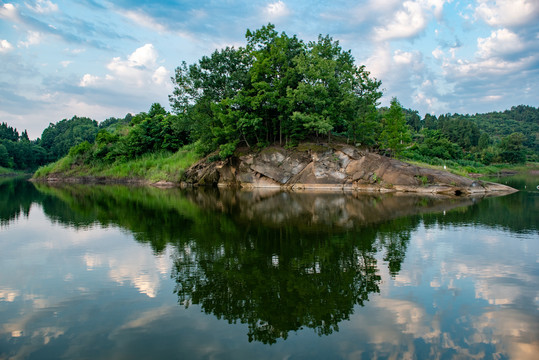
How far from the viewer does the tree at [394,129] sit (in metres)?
43.8

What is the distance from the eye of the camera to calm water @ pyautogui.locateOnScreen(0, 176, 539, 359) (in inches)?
284

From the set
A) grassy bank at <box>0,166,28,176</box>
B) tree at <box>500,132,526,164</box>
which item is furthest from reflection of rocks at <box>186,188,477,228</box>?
grassy bank at <box>0,166,28,176</box>

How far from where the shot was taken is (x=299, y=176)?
44.7 metres

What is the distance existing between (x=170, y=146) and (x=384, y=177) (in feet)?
119

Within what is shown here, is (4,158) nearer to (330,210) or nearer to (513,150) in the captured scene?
(330,210)

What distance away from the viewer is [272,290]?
9805mm

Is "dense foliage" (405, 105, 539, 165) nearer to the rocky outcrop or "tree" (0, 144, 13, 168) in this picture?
the rocky outcrop

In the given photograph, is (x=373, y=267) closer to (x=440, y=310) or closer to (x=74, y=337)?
Result: (x=440, y=310)

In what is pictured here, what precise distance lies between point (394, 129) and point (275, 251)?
34.5m

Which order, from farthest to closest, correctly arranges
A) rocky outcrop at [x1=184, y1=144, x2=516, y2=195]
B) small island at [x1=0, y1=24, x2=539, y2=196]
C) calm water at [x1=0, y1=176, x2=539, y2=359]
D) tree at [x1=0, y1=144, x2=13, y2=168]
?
tree at [x1=0, y1=144, x2=13, y2=168] < small island at [x1=0, y1=24, x2=539, y2=196] < rocky outcrop at [x1=184, y1=144, x2=516, y2=195] < calm water at [x1=0, y1=176, x2=539, y2=359]

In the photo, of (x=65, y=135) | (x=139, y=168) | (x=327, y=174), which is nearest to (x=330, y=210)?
(x=327, y=174)

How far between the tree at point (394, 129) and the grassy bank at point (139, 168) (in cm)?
2655

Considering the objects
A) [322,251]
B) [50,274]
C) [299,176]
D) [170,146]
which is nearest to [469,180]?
[299,176]

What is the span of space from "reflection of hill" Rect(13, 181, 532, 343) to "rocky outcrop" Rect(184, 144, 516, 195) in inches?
429
